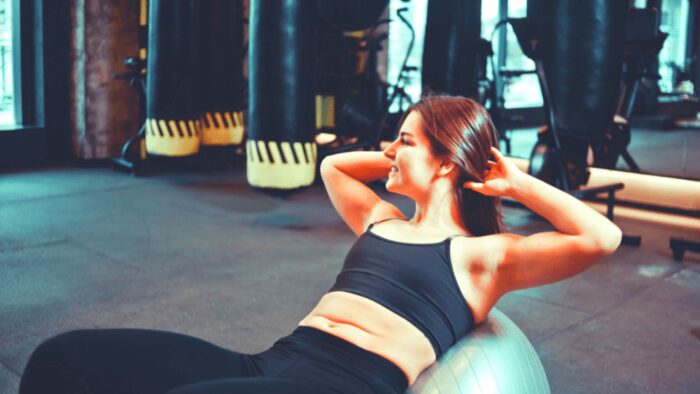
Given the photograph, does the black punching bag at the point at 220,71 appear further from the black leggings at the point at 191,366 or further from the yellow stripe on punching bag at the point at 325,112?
the black leggings at the point at 191,366

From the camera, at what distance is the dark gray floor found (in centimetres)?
257

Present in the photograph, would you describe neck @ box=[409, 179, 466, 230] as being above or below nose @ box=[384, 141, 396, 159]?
below

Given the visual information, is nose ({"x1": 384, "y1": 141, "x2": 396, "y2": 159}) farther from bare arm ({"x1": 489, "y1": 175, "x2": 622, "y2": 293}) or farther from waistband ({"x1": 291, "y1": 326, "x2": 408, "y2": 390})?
waistband ({"x1": 291, "y1": 326, "x2": 408, "y2": 390})

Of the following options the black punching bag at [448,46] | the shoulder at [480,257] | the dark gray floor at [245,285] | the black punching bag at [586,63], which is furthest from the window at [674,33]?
the shoulder at [480,257]

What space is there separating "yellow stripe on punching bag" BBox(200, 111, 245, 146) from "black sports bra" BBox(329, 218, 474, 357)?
15.7 ft

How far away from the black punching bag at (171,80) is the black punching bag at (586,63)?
2.90 m

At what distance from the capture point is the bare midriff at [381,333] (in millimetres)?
1439

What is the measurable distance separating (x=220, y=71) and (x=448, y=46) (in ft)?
6.19

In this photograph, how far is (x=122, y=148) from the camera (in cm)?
696

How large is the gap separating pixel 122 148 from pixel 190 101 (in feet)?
4.78

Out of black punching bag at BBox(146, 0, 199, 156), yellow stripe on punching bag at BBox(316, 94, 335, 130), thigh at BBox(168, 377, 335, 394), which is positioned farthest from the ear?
yellow stripe on punching bag at BBox(316, 94, 335, 130)

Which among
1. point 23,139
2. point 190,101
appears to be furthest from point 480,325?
point 23,139

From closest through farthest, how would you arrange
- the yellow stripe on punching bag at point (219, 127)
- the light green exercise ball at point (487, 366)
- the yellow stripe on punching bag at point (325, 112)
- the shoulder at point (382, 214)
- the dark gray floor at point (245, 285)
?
the light green exercise ball at point (487, 366) < the shoulder at point (382, 214) < the dark gray floor at point (245, 285) < the yellow stripe on punching bag at point (219, 127) < the yellow stripe on punching bag at point (325, 112)

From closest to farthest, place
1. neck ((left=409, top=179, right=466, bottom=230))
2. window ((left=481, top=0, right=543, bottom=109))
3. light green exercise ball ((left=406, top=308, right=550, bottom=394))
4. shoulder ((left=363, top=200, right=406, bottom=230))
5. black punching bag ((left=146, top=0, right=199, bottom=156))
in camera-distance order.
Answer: light green exercise ball ((left=406, top=308, right=550, bottom=394)) < neck ((left=409, top=179, right=466, bottom=230)) < shoulder ((left=363, top=200, right=406, bottom=230)) < black punching bag ((left=146, top=0, right=199, bottom=156)) < window ((left=481, top=0, right=543, bottom=109))
